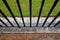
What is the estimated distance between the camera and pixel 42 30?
1.65 m

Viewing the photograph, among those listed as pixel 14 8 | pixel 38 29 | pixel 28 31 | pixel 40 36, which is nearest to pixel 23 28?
pixel 28 31

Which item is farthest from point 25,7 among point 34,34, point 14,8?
point 34,34

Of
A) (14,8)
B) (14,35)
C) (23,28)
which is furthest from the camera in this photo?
(14,8)

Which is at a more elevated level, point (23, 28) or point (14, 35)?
point (23, 28)

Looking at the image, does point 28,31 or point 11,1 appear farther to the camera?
point 11,1

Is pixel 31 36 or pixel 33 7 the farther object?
pixel 33 7

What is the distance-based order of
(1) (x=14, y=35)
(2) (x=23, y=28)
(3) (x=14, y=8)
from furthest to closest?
(3) (x=14, y=8), (1) (x=14, y=35), (2) (x=23, y=28)

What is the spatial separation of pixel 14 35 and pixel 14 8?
74 cm

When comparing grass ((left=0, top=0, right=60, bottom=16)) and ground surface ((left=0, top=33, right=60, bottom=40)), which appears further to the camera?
grass ((left=0, top=0, right=60, bottom=16))

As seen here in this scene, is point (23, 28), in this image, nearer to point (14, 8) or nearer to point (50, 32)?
point (50, 32)

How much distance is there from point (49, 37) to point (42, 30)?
22cm

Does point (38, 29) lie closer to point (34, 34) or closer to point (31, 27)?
point (31, 27)

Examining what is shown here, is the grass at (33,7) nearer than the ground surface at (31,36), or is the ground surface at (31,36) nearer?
the ground surface at (31,36)

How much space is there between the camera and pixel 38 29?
5.43 ft
